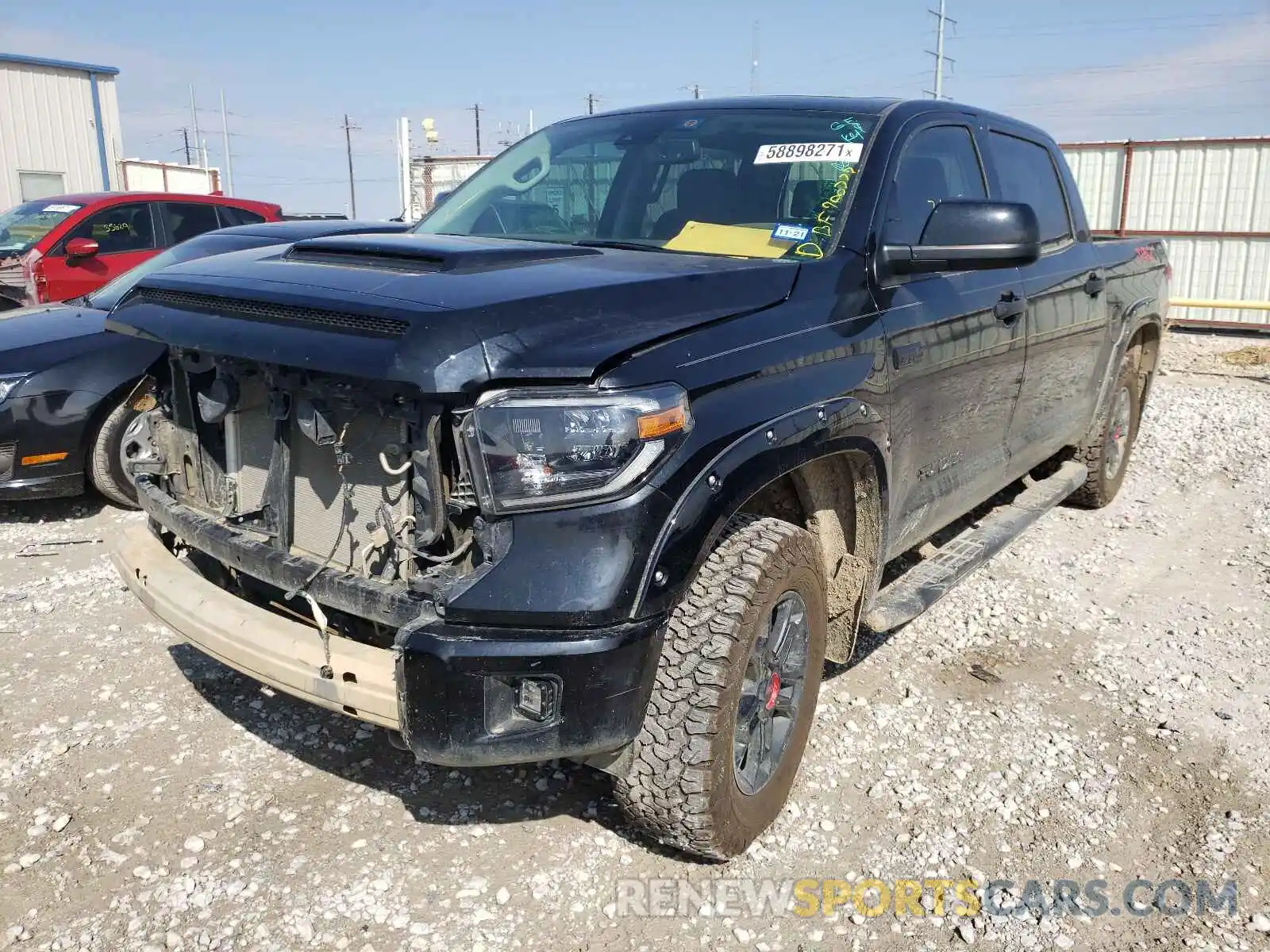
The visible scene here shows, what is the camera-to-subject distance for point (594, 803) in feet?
9.75

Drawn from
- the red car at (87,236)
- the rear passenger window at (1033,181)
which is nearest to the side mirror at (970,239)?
the rear passenger window at (1033,181)

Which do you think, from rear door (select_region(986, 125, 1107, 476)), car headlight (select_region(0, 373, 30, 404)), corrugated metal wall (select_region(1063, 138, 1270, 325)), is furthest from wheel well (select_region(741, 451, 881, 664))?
A: corrugated metal wall (select_region(1063, 138, 1270, 325))

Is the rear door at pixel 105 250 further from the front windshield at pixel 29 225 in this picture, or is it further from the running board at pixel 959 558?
the running board at pixel 959 558

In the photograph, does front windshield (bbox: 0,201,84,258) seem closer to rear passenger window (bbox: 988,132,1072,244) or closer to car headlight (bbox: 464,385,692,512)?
rear passenger window (bbox: 988,132,1072,244)

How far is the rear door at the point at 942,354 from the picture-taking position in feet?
10.2

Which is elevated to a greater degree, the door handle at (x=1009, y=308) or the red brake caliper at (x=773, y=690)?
the door handle at (x=1009, y=308)

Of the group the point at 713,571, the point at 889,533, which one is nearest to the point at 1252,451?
the point at 889,533

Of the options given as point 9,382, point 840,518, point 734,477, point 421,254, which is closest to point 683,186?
point 421,254

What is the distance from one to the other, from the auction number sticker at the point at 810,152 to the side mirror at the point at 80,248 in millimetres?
7751

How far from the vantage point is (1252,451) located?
7211mm

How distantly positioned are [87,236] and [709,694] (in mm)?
9217

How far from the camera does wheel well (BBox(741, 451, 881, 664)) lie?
9.40 feet

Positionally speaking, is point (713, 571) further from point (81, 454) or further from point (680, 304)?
point (81, 454)

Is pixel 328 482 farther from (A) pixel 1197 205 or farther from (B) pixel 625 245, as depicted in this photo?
(A) pixel 1197 205
